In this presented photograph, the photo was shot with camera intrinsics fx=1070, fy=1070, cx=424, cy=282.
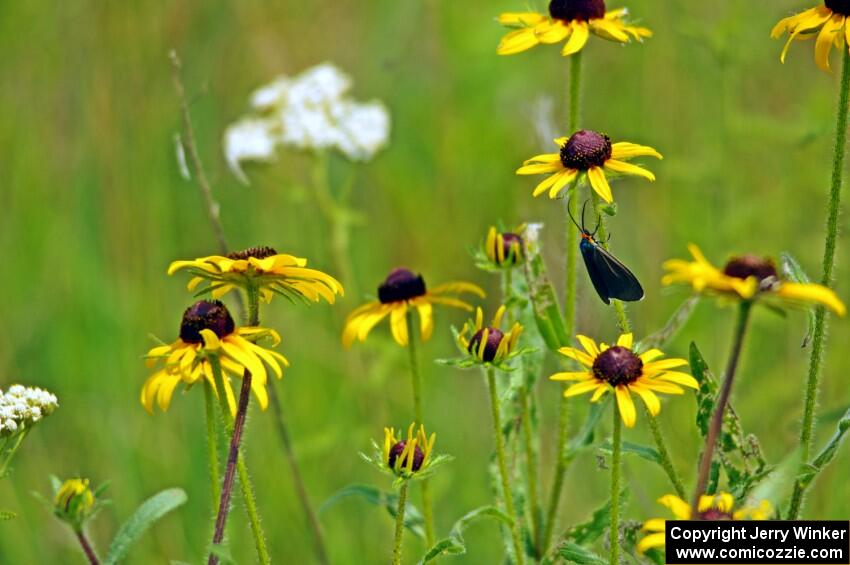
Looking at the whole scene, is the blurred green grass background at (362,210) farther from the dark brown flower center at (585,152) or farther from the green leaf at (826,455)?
the dark brown flower center at (585,152)

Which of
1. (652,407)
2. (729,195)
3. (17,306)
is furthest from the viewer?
(17,306)

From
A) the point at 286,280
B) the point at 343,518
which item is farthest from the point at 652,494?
the point at 286,280

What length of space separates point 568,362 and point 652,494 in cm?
144

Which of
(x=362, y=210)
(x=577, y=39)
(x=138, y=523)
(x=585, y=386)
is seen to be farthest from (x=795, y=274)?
(x=362, y=210)

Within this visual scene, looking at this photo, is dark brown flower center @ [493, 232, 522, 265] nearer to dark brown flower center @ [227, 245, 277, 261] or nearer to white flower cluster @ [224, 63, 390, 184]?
dark brown flower center @ [227, 245, 277, 261]

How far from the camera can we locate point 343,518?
4.38 meters

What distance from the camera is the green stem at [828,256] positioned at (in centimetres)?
252

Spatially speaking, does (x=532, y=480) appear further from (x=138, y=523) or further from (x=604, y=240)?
(x=138, y=523)

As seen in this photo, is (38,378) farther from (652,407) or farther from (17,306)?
(652,407)

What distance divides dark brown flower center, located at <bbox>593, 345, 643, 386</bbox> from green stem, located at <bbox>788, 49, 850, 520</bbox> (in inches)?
21.4

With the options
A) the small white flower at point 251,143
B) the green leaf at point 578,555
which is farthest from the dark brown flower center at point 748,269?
the small white flower at point 251,143

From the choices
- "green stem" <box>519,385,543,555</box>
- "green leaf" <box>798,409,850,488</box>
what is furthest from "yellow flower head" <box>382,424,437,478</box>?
"green leaf" <box>798,409,850,488</box>

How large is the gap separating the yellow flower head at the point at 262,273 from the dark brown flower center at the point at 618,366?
1.93 ft

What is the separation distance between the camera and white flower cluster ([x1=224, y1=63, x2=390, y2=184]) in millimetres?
5086
